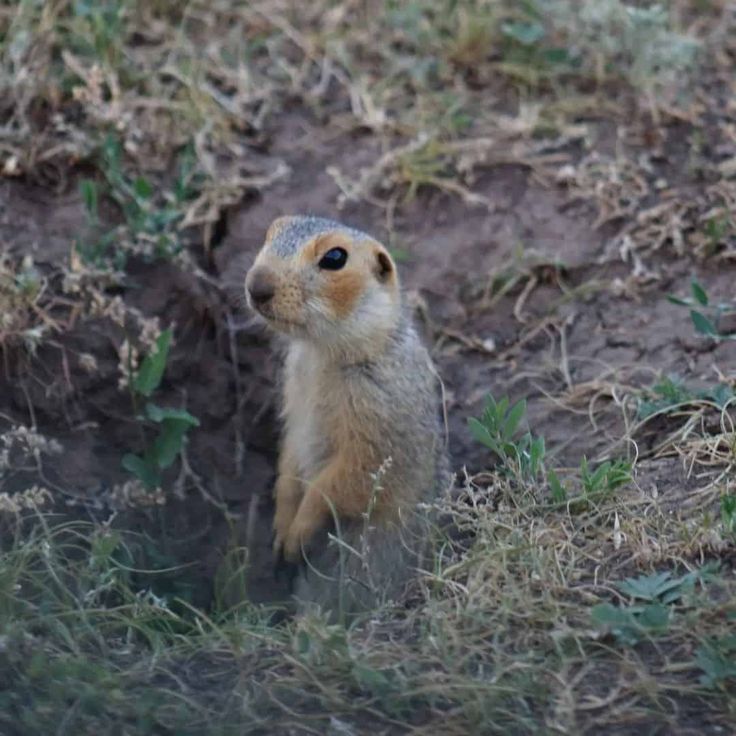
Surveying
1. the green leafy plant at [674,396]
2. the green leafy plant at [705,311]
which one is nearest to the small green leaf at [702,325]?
the green leafy plant at [705,311]

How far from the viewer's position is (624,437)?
5453 mm

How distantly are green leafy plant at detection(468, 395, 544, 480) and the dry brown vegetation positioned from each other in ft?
0.05

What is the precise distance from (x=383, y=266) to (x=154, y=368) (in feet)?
3.66

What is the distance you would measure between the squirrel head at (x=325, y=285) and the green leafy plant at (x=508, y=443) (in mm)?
603

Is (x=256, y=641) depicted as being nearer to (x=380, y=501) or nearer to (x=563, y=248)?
(x=380, y=501)

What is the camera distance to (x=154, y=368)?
5.84 metres

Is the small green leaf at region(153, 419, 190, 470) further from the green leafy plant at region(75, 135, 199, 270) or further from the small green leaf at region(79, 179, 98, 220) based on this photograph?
the small green leaf at region(79, 179, 98, 220)

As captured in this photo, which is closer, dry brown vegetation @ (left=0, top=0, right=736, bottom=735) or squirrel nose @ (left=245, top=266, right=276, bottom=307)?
dry brown vegetation @ (left=0, top=0, right=736, bottom=735)

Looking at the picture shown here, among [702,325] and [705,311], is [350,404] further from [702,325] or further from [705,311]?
[705,311]

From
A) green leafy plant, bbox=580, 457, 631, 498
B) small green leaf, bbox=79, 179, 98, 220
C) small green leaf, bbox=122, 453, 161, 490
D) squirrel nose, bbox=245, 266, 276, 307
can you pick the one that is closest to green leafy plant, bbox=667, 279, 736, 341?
green leafy plant, bbox=580, 457, 631, 498

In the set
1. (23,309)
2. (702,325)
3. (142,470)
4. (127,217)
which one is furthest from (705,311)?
(23,309)

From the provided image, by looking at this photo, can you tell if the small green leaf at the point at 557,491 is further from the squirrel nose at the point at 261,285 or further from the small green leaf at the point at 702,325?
the squirrel nose at the point at 261,285

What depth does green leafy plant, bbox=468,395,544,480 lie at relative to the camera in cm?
488

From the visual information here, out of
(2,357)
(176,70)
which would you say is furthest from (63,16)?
(2,357)
